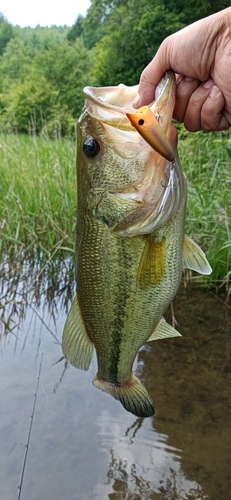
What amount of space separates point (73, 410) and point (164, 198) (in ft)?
6.80

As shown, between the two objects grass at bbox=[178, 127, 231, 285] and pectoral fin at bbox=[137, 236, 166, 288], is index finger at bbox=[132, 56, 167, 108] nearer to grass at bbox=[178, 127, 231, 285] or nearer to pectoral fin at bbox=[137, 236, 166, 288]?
pectoral fin at bbox=[137, 236, 166, 288]

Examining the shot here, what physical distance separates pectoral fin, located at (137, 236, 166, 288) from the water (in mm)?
1550

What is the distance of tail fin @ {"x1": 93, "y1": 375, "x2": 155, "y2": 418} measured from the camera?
6.31 ft

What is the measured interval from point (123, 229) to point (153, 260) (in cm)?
15

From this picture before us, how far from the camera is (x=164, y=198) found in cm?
159

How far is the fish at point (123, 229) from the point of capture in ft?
5.19

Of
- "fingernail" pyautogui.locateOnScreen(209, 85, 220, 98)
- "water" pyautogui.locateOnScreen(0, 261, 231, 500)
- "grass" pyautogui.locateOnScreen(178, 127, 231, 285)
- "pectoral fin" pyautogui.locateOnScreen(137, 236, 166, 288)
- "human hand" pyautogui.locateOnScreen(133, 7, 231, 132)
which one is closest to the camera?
"pectoral fin" pyautogui.locateOnScreen(137, 236, 166, 288)

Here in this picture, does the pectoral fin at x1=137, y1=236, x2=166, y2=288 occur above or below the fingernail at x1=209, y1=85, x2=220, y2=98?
below

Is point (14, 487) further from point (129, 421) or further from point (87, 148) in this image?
point (87, 148)

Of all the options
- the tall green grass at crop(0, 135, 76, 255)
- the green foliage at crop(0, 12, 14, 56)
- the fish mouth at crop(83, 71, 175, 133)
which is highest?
the green foliage at crop(0, 12, 14, 56)

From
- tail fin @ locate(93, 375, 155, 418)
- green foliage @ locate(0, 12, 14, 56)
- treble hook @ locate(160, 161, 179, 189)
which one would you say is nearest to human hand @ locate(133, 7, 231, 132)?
treble hook @ locate(160, 161, 179, 189)

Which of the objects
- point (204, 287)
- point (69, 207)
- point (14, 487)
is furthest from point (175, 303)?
point (14, 487)

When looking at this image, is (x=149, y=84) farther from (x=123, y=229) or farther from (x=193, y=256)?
(x=193, y=256)

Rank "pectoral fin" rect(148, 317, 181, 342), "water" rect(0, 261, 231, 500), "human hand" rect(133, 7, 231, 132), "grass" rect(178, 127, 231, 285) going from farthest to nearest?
"grass" rect(178, 127, 231, 285) < "water" rect(0, 261, 231, 500) < "pectoral fin" rect(148, 317, 181, 342) < "human hand" rect(133, 7, 231, 132)
